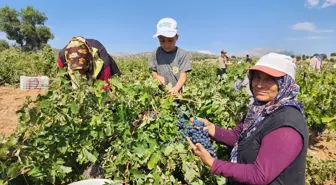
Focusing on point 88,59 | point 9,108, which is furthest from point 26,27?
point 88,59

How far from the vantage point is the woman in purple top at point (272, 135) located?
1.70 metres

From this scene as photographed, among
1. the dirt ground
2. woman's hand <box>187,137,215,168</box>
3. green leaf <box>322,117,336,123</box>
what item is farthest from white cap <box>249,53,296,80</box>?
green leaf <box>322,117,336,123</box>

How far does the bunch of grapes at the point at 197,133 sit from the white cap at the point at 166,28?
1.36 metres

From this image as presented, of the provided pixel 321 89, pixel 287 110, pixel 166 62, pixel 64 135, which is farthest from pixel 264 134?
pixel 321 89

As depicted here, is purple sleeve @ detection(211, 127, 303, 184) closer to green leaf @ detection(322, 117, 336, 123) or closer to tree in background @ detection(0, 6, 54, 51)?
green leaf @ detection(322, 117, 336, 123)

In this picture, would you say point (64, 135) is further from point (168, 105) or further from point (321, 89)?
point (321, 89)

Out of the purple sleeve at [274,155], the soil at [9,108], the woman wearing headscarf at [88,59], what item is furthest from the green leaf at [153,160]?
the soil at [9,108]

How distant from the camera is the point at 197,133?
7.08 feet

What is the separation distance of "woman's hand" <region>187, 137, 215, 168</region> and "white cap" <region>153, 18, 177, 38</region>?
65.6 inches

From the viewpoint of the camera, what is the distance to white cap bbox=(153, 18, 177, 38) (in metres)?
3.45

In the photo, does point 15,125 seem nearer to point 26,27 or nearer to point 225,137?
point 225,137

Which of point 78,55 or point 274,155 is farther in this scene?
point 78,55

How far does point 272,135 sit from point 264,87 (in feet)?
0.98

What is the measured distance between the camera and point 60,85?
6.57 feet
